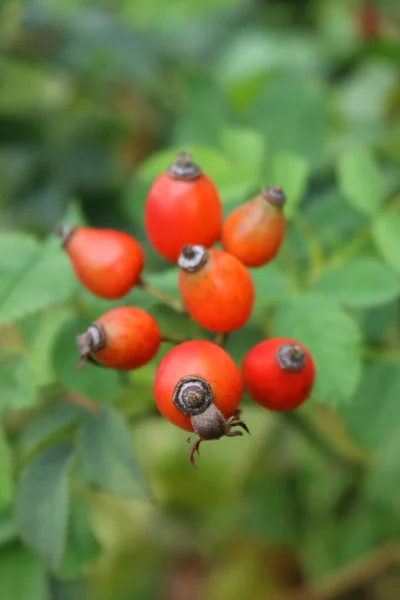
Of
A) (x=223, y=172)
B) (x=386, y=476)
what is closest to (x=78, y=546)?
(x=223, y=172)

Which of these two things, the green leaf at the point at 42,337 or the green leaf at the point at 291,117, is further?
the green leaf at the point at 291,117

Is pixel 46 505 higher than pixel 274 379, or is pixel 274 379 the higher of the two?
pixel 274 379

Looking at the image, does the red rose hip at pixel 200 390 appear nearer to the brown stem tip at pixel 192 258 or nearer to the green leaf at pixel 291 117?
the brown stem tip at pixel 192 258

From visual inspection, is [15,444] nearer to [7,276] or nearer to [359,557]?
[7,276]

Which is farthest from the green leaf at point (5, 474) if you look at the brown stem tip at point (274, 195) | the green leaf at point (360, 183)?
the green leaf at point (360, 183)

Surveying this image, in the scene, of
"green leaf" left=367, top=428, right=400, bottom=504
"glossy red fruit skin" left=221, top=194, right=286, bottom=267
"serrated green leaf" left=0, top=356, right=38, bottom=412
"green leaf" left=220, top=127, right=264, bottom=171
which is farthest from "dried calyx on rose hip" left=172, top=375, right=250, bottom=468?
"green leaf" left=367, top=428, right=400, bottom=504

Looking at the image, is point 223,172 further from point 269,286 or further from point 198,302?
point 198,302
